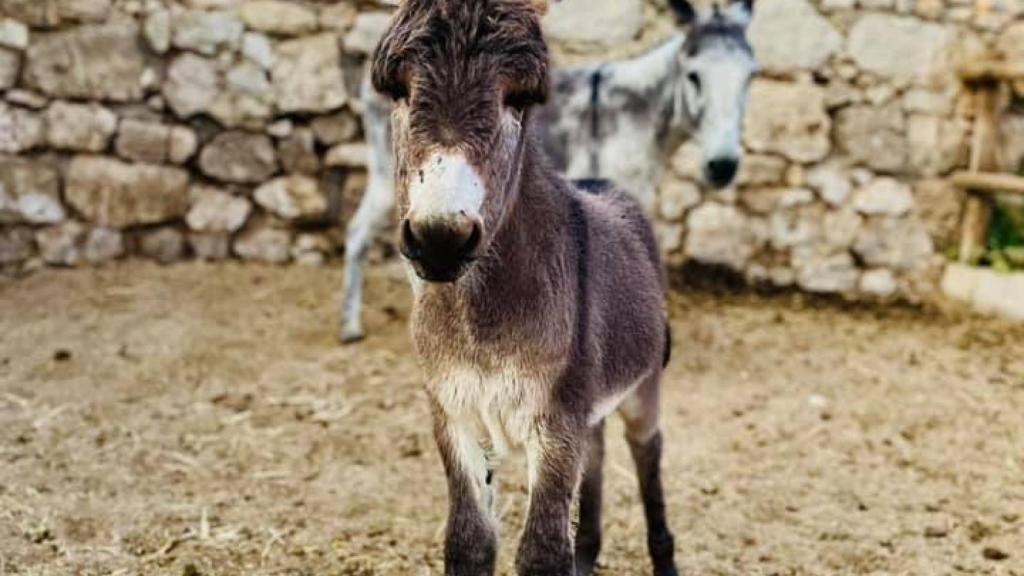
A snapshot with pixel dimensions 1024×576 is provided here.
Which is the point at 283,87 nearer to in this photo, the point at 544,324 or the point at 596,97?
the point at 596,97

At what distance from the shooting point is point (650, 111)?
5.00 metres

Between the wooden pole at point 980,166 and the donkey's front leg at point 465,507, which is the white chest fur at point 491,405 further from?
the wooden pole at point 980,166

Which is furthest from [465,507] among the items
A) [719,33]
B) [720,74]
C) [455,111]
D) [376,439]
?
[719,33]

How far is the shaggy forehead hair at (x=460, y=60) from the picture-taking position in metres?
1.70

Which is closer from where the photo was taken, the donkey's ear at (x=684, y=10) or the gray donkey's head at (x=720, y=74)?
the gray donkey's head at (x=720, y=74)

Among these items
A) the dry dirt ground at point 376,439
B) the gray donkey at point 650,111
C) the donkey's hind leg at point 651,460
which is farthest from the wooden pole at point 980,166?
the donkey's hind leg at point 651,460

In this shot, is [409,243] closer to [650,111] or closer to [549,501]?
[549,501]

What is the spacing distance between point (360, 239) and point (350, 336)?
53 centimetres

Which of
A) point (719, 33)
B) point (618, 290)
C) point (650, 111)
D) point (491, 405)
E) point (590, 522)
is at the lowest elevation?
point (590, 522)

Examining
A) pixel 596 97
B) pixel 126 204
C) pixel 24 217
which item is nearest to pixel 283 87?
pixel 126 204

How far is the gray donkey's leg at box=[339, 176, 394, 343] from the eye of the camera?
5375 millimetres

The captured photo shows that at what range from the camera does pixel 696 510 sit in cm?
349

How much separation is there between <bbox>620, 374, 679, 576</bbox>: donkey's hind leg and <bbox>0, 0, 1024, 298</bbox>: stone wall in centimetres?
378

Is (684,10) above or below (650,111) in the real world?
above
